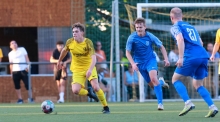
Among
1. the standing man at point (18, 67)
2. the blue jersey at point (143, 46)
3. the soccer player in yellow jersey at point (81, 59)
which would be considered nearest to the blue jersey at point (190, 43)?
the soccer player in yellow jersey at point (81, 59)

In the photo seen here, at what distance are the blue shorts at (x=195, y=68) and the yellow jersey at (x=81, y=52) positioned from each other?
221 centimetres

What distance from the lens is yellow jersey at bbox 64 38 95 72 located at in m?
13.0

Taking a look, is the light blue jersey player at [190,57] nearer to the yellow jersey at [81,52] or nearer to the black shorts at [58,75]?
the yellow jersey at [81,52]

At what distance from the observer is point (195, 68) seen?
37.3 feet

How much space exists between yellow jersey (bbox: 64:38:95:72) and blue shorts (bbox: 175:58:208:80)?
7.25 feet

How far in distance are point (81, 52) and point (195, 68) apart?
2658 mm

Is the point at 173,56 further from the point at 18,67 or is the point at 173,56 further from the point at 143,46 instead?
the point at 143,46

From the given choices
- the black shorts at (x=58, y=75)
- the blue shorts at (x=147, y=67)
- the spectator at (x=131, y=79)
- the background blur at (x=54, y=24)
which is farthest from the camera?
the background blur at (x=54, y=24)

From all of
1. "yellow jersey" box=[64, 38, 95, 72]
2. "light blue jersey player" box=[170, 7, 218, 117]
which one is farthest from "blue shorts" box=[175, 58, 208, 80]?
"yellow jersey" box=[64, 38, 95, 72]

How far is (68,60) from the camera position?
1991 cm

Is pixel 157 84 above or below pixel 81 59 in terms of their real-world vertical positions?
below

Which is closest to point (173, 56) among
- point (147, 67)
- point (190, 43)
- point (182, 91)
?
point (147, 67)

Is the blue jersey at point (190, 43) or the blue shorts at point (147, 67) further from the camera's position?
the blue shorts at point (147, 67)

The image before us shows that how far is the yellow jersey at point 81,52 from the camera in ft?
42.8
